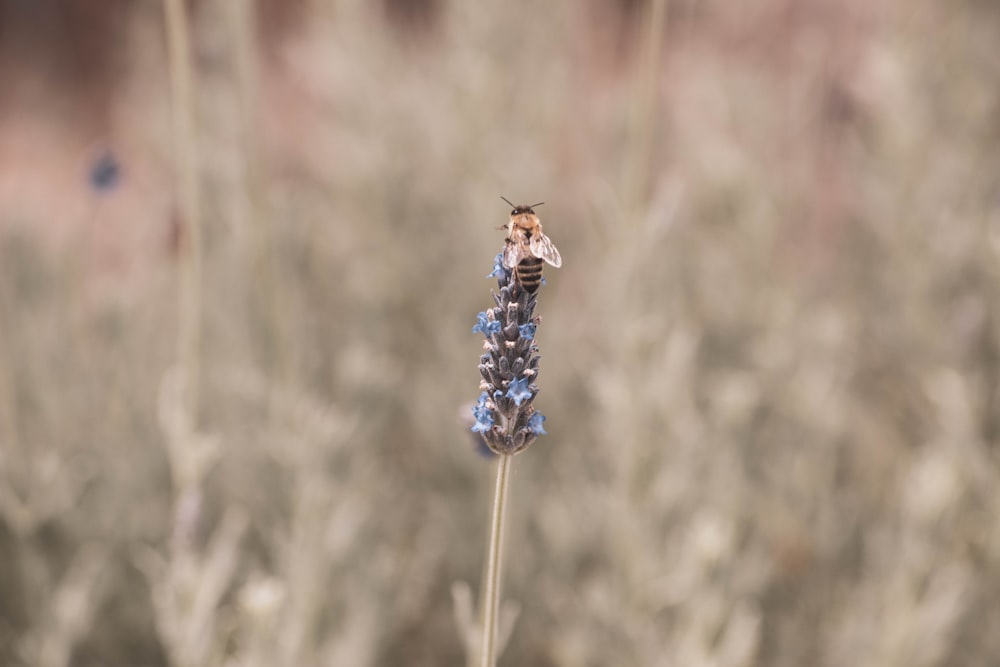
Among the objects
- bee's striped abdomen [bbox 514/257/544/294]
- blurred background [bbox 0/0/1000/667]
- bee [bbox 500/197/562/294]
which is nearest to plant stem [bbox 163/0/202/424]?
blurred background [bbox 0/0/1000/667]

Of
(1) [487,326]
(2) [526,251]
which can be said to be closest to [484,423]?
(1) [487,326]

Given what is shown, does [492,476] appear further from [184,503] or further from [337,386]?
[184,503]

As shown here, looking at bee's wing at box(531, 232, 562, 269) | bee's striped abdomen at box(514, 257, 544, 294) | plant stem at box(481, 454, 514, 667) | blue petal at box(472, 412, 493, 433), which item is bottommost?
plant stem at box(481, 454, 514, 667)

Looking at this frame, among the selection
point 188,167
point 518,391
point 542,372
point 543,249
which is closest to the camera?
point 518,391

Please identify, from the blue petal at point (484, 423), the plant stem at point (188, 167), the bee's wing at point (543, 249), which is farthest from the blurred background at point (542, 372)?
the blue petal at point (484, 423)

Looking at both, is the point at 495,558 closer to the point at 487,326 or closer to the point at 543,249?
the point at 487,326

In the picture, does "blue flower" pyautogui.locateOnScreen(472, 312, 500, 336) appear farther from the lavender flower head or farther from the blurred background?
the blurred background

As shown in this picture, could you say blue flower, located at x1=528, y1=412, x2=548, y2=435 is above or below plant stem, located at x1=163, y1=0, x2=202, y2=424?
below
